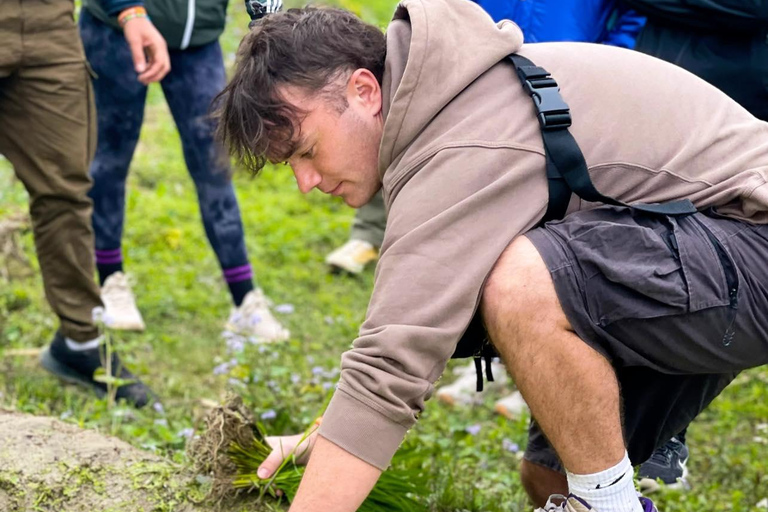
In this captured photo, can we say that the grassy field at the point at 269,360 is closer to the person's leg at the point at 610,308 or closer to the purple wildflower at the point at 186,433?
the purple wildflower at the point at 186,433

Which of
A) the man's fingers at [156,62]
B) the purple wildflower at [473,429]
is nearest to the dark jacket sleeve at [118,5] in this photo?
the man's fingers at [156,62]

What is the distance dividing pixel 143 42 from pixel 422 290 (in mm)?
2145

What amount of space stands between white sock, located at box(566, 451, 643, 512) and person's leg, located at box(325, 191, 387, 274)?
323cm

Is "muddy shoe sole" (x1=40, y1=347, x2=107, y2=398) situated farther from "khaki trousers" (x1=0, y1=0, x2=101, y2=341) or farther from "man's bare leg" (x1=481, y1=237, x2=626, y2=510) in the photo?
"man's bare leg" (x1=481, y1=237, x2=626, y2=510)

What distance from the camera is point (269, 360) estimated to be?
157 inches

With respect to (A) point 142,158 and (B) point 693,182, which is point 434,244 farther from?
(A) point 142,158

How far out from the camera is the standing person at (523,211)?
81.0 inches

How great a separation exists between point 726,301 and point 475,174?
62cm

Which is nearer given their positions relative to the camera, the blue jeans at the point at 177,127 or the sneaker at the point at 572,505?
the sneaker at the point at 572,505

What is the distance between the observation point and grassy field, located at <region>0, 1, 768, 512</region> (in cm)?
331

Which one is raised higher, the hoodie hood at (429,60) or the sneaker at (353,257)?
the hoodie hood at (429,60)

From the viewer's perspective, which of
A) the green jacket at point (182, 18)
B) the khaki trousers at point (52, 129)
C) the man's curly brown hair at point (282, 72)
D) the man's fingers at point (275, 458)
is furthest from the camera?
the green jacket at point (182, 18)

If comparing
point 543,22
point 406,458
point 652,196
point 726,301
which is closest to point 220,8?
point 543,22

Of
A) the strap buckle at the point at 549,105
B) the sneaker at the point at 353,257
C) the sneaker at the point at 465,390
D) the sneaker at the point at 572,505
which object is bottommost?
the sneaker at the point at 353,257
